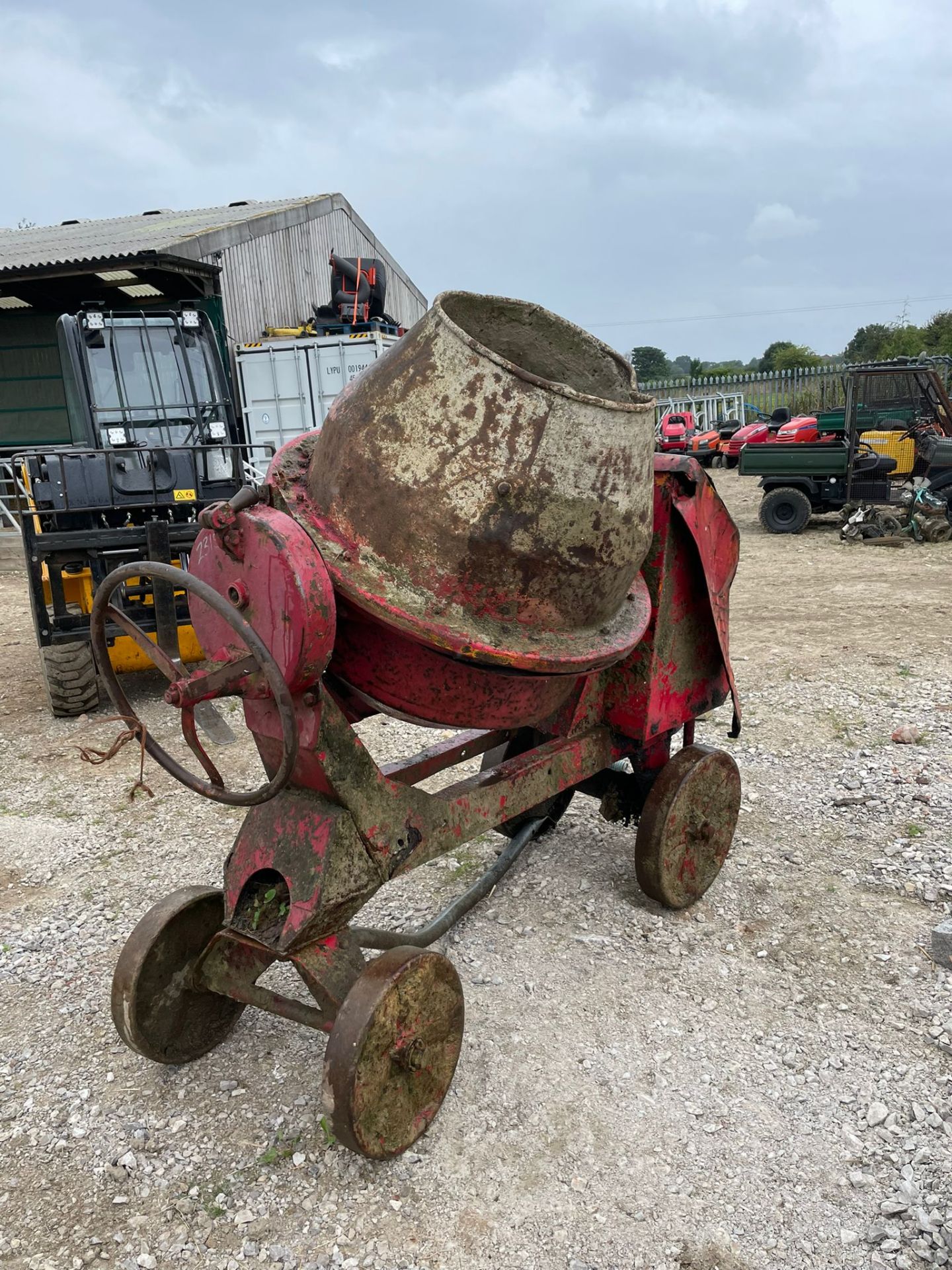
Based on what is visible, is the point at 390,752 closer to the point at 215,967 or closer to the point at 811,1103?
the point at 215,967

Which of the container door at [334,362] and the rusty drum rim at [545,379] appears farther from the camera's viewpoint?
the container door at [334,362]

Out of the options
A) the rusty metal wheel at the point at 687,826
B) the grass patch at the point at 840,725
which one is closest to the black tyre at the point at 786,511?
the grass patch at the point at 840,725

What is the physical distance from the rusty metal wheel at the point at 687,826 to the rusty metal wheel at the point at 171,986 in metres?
1.44

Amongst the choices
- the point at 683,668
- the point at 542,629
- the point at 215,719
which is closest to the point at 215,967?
the point at 215,719

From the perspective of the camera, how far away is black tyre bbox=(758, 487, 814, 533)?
11898mm

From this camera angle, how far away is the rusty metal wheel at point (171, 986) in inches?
95.7

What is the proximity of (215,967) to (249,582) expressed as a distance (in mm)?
1066

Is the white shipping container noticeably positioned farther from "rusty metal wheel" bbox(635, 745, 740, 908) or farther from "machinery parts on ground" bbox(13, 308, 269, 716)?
"rusty metal wheel" bbox(635, 745, 740, 908)

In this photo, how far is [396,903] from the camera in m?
3.50

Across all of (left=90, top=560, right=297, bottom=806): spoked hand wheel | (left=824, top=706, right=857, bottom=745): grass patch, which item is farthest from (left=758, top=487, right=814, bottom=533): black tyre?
(left=90, top=560, right=297, bottom=806): spoked hand wheel

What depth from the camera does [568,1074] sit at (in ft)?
8.50

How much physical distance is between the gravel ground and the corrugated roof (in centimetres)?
947

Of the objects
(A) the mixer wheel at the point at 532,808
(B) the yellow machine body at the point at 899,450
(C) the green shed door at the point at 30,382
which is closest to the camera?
(A) the mixer wheel at the point at 532,808

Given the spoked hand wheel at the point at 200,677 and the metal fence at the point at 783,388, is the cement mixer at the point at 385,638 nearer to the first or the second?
the spoked hand wheel at the point at 200,677
